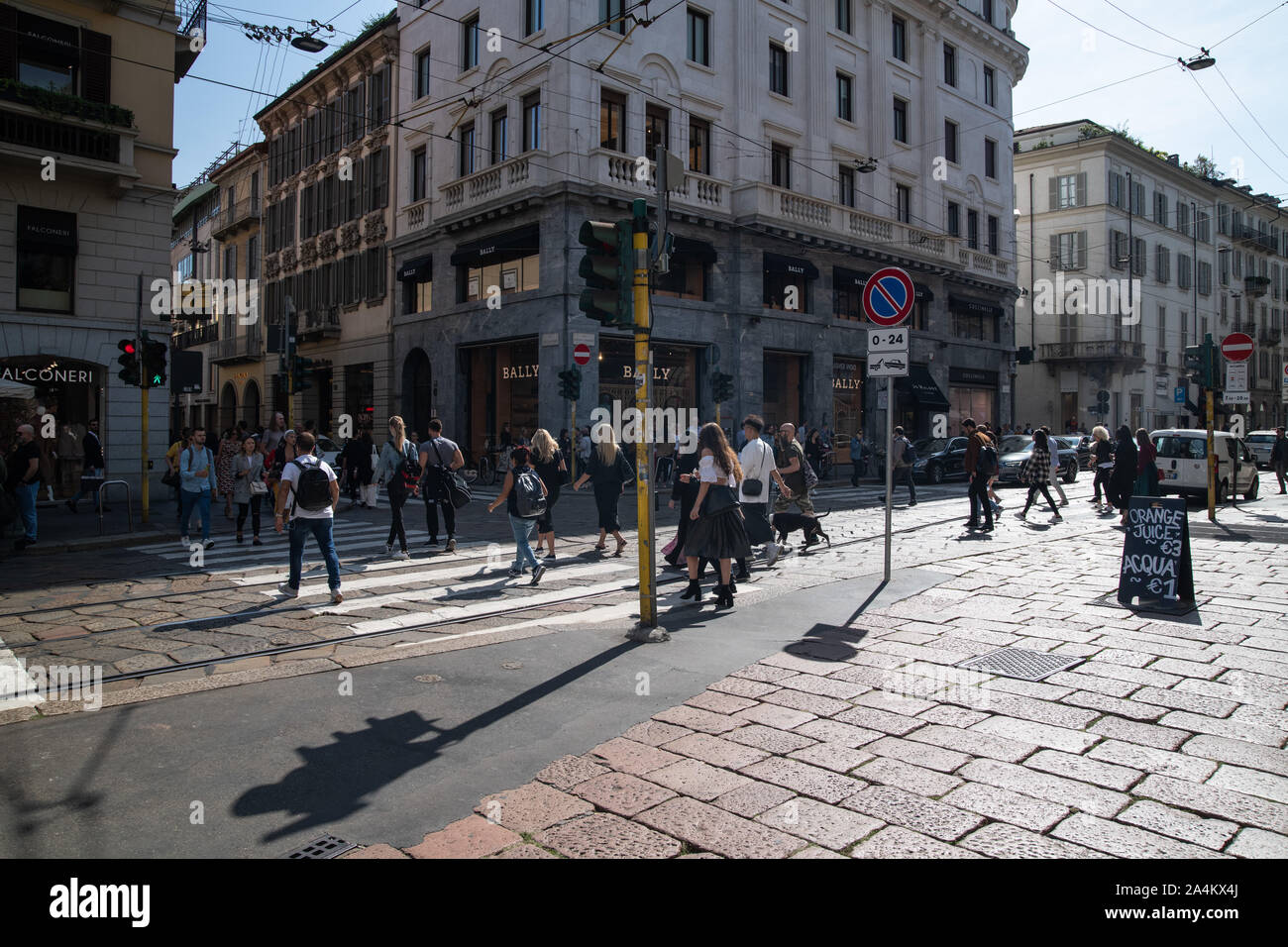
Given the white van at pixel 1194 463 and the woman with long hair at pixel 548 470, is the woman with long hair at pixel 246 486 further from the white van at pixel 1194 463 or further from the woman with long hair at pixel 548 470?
the white van at pixel 1194 463

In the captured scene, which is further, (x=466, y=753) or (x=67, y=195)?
(x=67, y=195)

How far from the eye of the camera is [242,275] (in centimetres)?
4209

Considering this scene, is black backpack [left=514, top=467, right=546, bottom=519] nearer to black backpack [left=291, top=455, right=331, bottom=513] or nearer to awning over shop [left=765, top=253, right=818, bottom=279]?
black backpack [left=291, top=455, right=331, bottom=513]

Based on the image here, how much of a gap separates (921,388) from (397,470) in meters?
25.2

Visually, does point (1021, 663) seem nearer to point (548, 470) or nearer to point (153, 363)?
point (548, 470)

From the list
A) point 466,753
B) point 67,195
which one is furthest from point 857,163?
point 466,753

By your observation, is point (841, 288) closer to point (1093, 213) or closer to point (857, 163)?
point (857, 163)

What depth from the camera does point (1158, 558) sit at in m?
7.50

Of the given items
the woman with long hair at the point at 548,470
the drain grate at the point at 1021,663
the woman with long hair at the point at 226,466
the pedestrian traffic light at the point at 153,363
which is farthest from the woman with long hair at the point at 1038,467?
the pedestrian traffic light at the point at 153,363

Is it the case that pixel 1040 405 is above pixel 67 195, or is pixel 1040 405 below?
below

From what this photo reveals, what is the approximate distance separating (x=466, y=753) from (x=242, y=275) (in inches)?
1730

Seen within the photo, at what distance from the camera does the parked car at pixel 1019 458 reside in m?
24.8

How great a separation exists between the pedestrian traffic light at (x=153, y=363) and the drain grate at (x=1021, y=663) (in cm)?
1384
